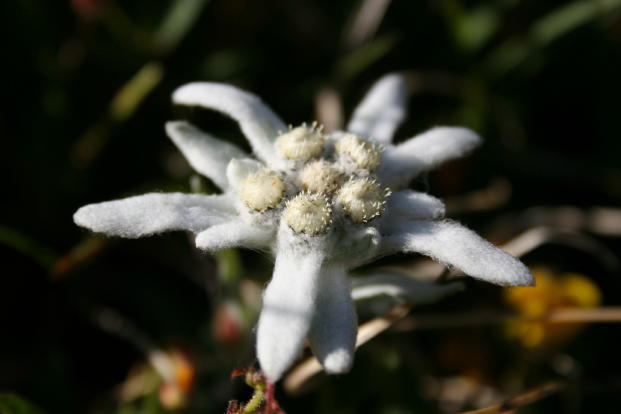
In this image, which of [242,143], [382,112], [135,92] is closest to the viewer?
[382,112]

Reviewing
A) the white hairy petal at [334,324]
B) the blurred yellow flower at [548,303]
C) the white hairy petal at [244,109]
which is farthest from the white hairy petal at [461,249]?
the blurred yellow flower at [548,303]

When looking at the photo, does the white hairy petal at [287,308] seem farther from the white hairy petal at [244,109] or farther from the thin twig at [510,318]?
the thin twig at [510,318]

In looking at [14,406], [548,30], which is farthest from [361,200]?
[548,30]

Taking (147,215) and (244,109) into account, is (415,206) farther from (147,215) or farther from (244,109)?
(147,215)

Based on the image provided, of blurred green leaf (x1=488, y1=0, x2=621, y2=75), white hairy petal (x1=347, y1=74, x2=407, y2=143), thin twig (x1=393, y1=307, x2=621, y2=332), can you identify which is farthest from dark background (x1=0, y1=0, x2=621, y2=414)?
white hairy petal (x1=347, y1=74, x2=407, y2=143)

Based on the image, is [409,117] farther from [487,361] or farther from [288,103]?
[487,361]

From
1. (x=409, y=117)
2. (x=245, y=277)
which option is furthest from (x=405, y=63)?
(x=245, y=277)
